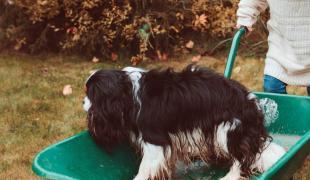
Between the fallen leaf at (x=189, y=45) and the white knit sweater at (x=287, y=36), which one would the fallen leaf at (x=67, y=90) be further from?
the white knit sweater at (x=287, y=36)

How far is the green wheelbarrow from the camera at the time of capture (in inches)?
101

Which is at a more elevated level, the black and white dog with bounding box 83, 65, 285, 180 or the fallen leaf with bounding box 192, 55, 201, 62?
the black and white dog with bounding box 83, 65, 285, 180

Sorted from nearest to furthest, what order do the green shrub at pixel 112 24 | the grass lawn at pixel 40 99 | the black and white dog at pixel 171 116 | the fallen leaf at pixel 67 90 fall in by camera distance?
the black and white dog at pixel 171 116 < the grass lawn at pixel 40 99 < the fallen leaf at pixel 67 90 < the green shrub at pixel 112 24

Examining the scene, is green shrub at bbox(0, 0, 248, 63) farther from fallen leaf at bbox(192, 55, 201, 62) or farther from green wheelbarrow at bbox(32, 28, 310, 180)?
green wheelbarrow at bbox(32, 28, 310, 180)

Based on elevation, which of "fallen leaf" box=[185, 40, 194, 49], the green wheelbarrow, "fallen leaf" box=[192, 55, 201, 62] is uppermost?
the green wheelbarrow

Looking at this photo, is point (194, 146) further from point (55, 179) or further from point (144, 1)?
point (144, 1)

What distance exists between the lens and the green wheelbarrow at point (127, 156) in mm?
2561

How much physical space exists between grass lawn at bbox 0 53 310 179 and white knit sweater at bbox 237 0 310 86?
802mm

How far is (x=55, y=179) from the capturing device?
2.44m

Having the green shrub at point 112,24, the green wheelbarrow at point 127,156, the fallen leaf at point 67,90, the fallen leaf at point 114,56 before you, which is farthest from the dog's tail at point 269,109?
the fallen leaf at point 114,56

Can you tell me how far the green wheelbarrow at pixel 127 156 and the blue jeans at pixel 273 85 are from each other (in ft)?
0.66

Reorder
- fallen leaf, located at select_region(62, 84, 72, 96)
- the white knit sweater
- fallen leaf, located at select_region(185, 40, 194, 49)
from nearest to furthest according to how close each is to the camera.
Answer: the white knit sweater, fallen leaf, located at select_region(62, 84, 72, 96), fallen leaf, located at select_region(185, 40, 194, 49)

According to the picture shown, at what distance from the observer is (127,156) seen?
10.6ft

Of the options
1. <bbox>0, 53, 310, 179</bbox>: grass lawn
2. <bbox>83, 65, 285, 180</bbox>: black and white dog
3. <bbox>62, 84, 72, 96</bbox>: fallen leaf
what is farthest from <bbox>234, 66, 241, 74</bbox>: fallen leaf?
<bbox>83, 65, 285, 180</bbox>: black and white dog
